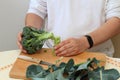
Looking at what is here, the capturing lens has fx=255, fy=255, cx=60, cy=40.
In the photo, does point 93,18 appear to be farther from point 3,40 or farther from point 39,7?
point 3,40

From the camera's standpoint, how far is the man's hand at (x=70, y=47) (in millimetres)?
1049

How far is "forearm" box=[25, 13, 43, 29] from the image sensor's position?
132 centimetres

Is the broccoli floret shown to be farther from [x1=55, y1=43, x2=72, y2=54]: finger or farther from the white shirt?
the white shirt

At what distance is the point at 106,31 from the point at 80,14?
155 millimetres

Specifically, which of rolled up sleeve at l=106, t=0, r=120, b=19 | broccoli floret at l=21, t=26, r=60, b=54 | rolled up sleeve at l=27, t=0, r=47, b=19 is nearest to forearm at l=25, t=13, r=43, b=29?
rolled up sleeve at l=27, t=0, r=47, b=19

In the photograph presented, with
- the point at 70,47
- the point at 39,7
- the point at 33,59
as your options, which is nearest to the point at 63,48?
the point at 70,47

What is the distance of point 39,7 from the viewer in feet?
4.43

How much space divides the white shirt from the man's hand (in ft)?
0.55

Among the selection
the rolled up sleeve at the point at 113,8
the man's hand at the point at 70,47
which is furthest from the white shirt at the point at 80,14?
the man's hand at the point at 70,47

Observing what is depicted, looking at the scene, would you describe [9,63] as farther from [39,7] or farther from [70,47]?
[39,7]

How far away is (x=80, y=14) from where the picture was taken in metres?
1.26

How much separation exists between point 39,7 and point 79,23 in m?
0.24

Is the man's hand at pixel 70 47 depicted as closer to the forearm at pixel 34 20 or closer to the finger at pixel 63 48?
the finger at pixel 63 48

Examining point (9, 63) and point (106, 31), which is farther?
point (106, 31)
